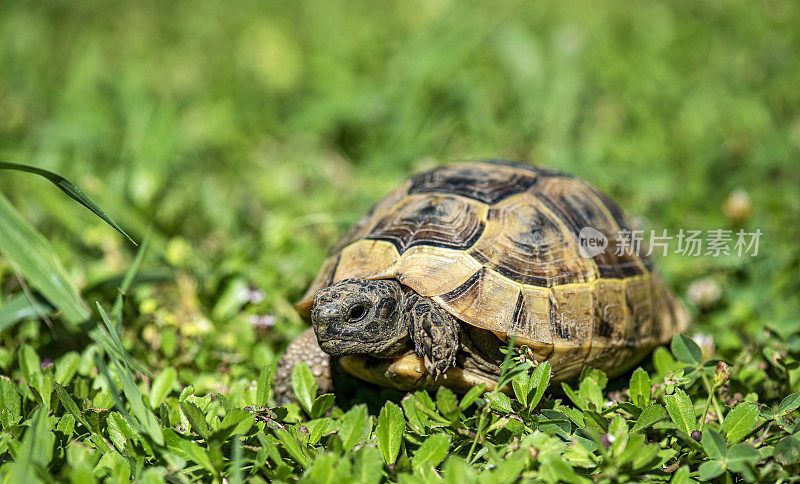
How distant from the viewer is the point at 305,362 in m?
2.36

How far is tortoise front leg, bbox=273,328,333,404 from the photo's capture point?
231 centimetres

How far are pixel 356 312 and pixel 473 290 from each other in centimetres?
41

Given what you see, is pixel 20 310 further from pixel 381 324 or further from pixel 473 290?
pixel 473 290

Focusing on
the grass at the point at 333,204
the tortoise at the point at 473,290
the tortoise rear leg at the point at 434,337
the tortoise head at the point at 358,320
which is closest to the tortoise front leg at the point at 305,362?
the tortoise at the point at 473,290

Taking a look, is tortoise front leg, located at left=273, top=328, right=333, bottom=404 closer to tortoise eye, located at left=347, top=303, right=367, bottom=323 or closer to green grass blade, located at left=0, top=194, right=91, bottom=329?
tortoise eye, located at left=347, top=303, right=367, bottom=323

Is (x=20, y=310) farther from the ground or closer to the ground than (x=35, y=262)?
Result: closer to the ground

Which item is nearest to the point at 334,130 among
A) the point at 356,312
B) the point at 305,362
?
the point at 305,362

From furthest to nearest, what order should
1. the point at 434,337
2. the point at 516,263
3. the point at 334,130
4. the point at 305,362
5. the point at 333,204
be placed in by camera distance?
1. the point at 334,130
2. the point at 333,204
3. the point at 305,362
4. the point at 516,263
5. the point at 434,337

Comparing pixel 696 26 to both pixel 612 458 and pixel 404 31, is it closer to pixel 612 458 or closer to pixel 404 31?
pixel 404 31

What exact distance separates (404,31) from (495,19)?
1.11 metres

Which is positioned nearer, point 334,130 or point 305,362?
point 305,362

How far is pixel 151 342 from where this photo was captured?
258cm

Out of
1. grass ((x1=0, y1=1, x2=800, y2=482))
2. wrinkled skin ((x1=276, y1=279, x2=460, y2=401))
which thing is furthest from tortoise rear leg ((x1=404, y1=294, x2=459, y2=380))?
grass ((x1=0, y1=1, x2=800, y2=482))

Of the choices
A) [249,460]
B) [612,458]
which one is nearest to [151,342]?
[249,460]
